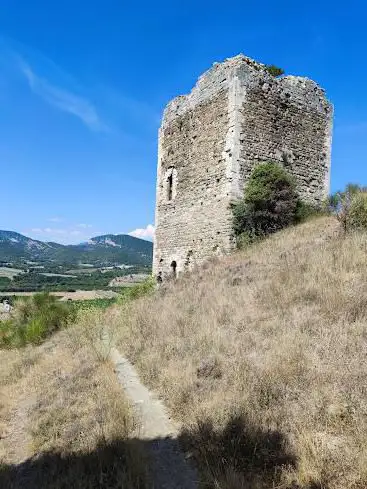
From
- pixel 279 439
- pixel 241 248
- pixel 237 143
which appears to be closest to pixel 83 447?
pixel 279 439

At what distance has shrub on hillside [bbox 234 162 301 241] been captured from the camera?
39.9ft

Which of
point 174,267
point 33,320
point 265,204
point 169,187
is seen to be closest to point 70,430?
point 33,320

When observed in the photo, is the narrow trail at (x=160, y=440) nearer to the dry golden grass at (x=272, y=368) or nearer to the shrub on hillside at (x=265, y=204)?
the dry golden grass at (x=272, y=368)

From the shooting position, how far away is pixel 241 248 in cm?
1214

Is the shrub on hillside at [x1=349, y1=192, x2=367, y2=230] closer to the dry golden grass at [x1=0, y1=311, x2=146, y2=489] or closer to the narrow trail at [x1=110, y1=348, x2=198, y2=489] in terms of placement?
the narrow trail at [x1=110, y1=348, x2=198, y2=489]

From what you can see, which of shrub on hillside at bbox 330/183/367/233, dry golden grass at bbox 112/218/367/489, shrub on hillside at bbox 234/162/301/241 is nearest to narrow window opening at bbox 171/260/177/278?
shrub on hillside at bbox 234/162/301/241

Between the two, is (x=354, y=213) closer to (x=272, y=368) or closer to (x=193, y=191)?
(x=193, y=191)

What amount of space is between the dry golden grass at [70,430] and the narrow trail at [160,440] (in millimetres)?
152

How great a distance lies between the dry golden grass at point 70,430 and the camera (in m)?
3.66

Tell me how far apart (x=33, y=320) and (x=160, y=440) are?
403 inches

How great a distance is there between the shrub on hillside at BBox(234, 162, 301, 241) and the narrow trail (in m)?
7.38

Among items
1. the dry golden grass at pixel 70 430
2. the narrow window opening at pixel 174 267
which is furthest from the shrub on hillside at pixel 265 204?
the dry golden grass at pixel 70 430

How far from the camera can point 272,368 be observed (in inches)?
172

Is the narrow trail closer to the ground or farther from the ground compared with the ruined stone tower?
closer to the ground
